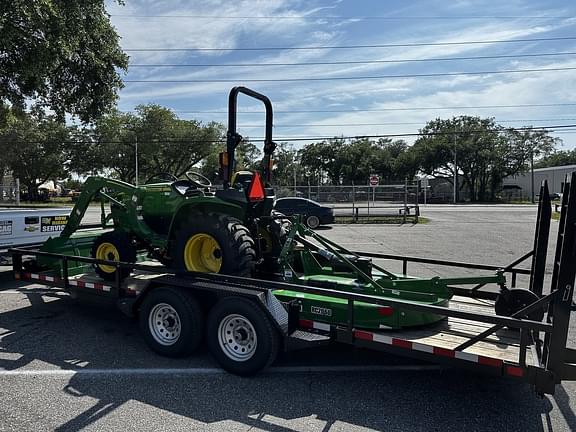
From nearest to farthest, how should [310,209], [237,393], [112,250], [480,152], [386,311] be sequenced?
[237,393]
[386,311]
[112,250]
[310,209]
[480,152]

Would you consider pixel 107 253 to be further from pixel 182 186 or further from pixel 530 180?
pixel 530 180

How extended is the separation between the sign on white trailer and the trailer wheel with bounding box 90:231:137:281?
2.46 meters

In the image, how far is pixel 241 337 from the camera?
456 cm

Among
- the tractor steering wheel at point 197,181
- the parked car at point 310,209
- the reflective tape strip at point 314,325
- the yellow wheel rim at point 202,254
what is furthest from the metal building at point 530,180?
the reflective tape strip at point 314,325

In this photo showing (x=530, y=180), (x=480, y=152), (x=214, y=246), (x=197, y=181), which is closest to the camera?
(x=214, y=246)

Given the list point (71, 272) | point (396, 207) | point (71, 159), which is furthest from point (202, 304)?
point (71, 159)

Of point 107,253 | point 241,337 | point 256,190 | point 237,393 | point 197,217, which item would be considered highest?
point 256,190

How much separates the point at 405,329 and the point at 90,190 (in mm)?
Result: 4943

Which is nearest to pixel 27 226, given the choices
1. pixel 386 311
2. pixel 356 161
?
pixel 386 311

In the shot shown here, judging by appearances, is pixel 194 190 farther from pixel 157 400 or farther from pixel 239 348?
pixel 157 400

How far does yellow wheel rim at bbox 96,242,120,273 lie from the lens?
6367 millimetres

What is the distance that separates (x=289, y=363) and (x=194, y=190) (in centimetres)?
233

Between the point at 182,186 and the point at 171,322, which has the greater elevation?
the point at 182,186

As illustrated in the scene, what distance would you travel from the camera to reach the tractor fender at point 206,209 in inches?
213
